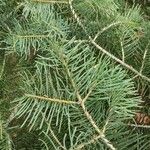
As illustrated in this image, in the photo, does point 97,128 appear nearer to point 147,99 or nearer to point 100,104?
point 100,104

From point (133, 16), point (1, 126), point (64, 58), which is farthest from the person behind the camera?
point (133, 16)

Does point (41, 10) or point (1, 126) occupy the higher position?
point (41, 10)

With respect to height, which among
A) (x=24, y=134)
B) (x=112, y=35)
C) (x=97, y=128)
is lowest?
(x=24, y=134)

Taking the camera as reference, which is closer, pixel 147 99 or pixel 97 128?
pixel 97 128

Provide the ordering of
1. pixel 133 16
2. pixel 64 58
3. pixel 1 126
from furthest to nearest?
pixel 133 16 → pixel 1 126 → pixel 64 58

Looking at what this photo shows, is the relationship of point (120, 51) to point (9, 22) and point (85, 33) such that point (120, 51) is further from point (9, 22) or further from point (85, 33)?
point (9, 22)

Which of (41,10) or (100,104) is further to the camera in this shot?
(41,10)

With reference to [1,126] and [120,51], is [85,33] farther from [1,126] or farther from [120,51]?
[1,126]

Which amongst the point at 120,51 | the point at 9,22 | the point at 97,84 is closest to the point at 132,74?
the point at 120,51

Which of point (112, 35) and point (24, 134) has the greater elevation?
point (112, 35)
